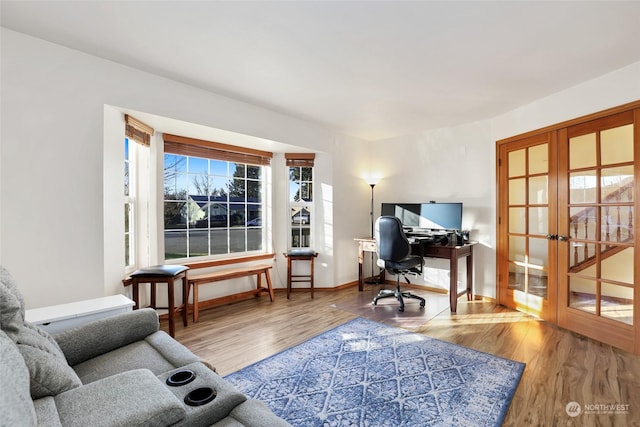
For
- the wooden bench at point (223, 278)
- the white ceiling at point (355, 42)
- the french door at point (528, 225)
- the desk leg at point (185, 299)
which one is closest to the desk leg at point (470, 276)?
the french door at point (528, 225)

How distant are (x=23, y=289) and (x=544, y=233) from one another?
4714mm

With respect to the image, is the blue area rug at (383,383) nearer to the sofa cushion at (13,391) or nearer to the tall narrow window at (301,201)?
the sofa cushion at (13,391)

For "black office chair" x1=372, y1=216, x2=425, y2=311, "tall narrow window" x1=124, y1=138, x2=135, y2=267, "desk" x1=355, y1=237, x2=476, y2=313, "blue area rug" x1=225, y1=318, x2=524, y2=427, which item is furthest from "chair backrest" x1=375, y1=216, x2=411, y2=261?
"tall narrow window" x1=124, y1=138, x2=135, y2=267

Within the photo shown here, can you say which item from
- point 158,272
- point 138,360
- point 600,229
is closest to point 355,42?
point 138,360

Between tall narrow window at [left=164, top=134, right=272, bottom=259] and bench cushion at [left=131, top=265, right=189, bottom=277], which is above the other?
tall narrow window at [left=164, top=134, right=272, bottom=259]

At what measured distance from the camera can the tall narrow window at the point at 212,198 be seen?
3.49 meters

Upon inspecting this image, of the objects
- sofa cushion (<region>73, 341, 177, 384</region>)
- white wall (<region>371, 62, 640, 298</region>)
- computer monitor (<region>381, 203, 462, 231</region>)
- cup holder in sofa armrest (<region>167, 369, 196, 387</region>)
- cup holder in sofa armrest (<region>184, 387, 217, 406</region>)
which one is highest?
white wall (<region>371, 62, 640, 298</region>)

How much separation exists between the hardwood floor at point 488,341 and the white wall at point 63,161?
44.8 inches

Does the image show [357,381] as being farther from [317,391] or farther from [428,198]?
[428,198]

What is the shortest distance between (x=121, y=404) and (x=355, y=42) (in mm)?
2364

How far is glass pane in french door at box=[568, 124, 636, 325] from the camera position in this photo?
2502mm

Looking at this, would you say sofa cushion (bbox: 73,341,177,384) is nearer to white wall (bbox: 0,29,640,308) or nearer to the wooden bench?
white wall (bbox: 0,29,640,308)

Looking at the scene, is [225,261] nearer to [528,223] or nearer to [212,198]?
[212,198]

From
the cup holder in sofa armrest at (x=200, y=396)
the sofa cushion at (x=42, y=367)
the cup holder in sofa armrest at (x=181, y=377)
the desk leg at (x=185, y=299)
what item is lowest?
the desk leg at (x=185, y=299)
